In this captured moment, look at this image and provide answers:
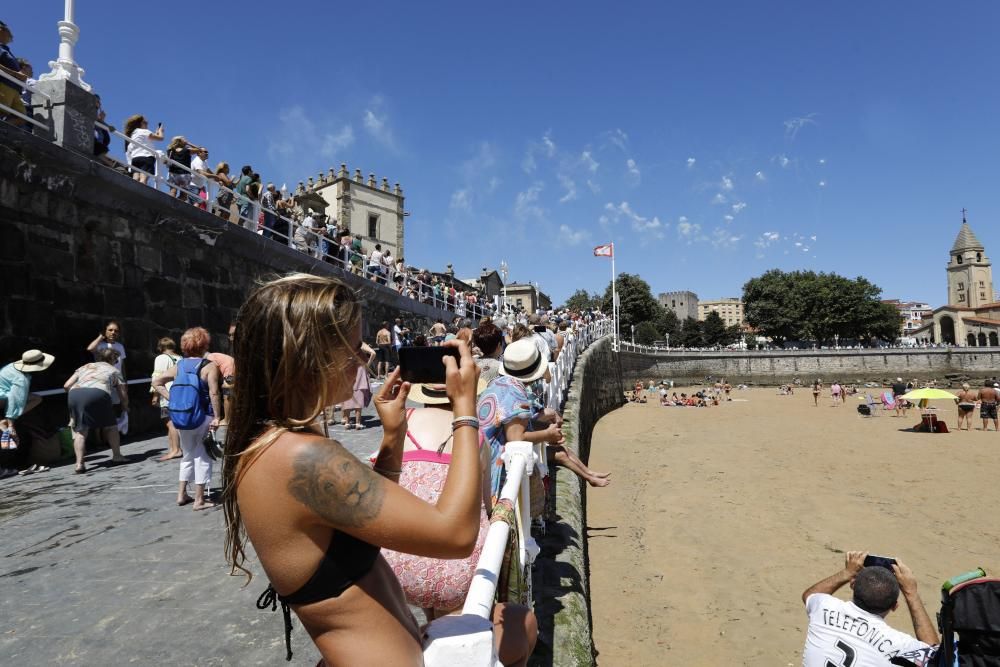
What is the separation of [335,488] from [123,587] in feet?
10.4

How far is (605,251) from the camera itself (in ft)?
111

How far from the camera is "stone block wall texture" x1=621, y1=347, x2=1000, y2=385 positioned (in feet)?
163

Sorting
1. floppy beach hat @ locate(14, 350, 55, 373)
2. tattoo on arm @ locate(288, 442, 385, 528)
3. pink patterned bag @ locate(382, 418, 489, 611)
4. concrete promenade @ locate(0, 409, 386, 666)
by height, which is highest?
floppy beach hat @ locate(14, 350, 55, 373)

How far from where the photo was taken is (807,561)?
730cm

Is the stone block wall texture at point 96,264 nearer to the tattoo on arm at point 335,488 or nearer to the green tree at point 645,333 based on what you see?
the tattoo on arm at point 335,488

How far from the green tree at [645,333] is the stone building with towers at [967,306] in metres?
40.4

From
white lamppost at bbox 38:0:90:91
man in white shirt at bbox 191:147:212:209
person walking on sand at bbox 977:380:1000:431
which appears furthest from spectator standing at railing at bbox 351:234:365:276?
person walking on sand at bbox 977:380:1000:431

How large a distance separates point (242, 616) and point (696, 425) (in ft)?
66.3

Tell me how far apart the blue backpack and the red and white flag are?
1202 inches

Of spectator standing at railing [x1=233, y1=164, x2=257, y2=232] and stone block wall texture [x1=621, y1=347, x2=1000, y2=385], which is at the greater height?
spectator standing at railing [x1=233, y1=164, x2=257, y2=232]

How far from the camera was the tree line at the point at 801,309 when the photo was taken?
6706 cm

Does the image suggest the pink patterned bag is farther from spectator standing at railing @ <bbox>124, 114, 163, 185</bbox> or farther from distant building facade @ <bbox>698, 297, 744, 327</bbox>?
distant building facade @ <bbox>698, 297, 744, 327</bbox>

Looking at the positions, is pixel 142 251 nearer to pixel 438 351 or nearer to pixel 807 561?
pixel 438 351

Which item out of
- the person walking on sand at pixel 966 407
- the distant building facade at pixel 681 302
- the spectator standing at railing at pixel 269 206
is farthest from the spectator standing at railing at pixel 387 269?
the distant building facade at pixel 681 302
